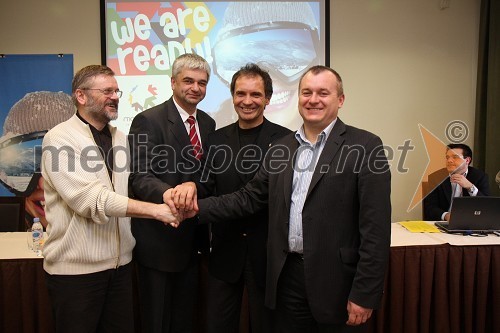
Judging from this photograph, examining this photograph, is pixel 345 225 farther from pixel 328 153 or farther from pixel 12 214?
pixel 12 214

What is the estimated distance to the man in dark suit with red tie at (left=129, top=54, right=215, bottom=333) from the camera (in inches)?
77.4

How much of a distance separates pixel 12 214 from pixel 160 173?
1.86 m

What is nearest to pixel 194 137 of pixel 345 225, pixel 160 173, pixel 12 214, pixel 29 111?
pixel 160 173

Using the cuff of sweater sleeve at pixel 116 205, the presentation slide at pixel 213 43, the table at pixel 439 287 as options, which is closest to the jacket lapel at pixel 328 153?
the cuff of sweater sleeve at pixel 116 205

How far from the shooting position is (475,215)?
2793 mm

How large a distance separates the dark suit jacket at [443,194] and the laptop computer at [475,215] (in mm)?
545

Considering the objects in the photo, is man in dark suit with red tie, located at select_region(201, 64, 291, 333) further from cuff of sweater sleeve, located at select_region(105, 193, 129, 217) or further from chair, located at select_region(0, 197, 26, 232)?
chair, located at select_region(0, 197, 26, 232)

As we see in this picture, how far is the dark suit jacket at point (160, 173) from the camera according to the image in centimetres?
196

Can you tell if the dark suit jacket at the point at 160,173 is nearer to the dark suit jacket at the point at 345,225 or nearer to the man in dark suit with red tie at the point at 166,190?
the man in dark suit with red tie at the point at 166,190

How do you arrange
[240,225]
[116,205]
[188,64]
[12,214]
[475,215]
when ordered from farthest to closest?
[12,214], [475,215], [188,64], [240,225], [116,205]

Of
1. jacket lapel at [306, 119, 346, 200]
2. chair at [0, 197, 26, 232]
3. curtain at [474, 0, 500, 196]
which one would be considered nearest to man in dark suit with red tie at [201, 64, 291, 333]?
jacket lapel at [306, 119, 346, 200]

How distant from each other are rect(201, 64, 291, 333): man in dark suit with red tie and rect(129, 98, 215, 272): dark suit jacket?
0.13 meters

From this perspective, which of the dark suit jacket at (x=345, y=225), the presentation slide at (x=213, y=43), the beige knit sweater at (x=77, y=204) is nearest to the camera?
the dark suit jacket at (x=345, y=225)

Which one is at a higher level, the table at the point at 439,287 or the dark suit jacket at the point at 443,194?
the dark suit jacket at the point at 443,194
